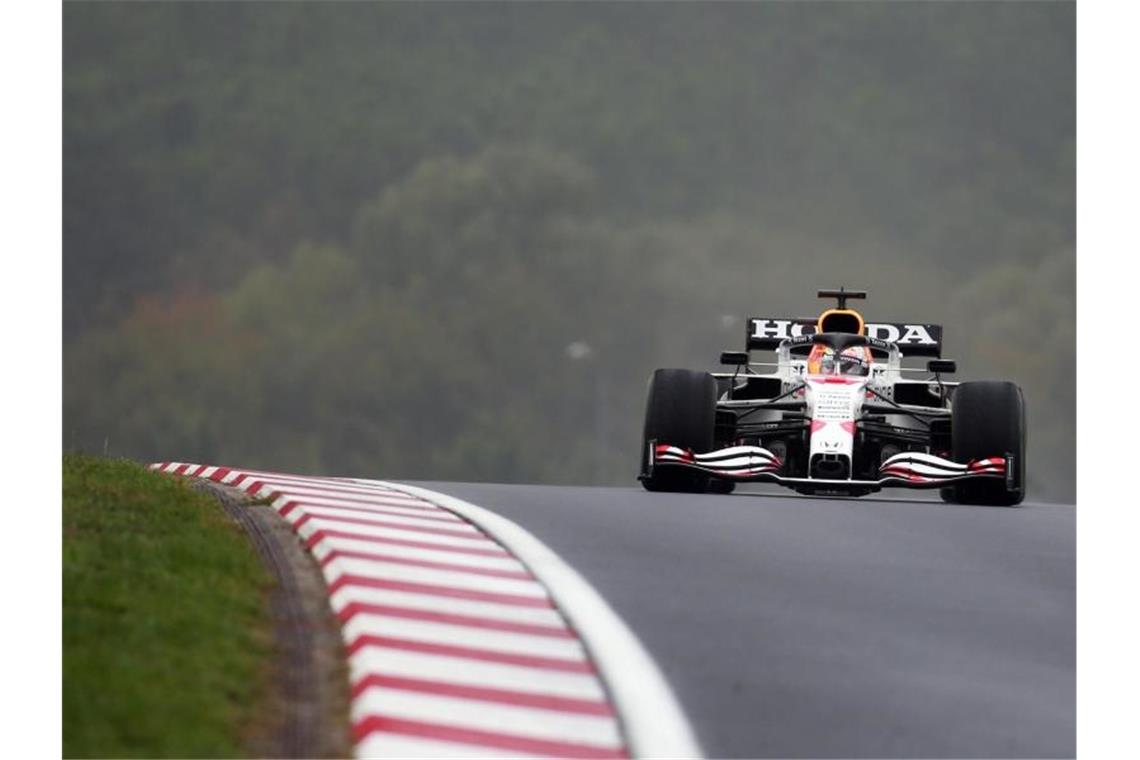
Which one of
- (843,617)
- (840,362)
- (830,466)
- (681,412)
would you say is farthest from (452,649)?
(840,362)

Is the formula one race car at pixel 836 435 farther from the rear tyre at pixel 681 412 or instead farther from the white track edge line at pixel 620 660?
the white track edge line at pixel 620 660

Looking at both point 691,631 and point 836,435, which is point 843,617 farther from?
point 836,435

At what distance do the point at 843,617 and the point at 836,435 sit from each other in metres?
7.66

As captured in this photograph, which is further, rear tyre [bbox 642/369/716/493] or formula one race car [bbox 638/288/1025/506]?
rear tyre [bbox 642/369/716/493]

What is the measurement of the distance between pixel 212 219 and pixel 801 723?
12798cm

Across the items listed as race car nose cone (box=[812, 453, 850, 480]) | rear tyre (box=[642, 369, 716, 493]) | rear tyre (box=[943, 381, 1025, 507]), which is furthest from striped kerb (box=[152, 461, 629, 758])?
rear tyre (box=[943, 381, 1025, 507])

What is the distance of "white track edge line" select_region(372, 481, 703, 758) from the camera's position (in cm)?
823

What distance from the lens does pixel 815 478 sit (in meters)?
18.5

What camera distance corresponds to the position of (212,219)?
13425 centimetres

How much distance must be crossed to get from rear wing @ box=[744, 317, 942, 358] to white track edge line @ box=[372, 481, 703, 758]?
871 cm


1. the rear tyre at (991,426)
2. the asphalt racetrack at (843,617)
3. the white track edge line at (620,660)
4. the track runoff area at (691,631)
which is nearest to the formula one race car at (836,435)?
the rear tyre at (991,426)

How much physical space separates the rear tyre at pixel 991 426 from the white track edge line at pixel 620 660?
6088 millimetres

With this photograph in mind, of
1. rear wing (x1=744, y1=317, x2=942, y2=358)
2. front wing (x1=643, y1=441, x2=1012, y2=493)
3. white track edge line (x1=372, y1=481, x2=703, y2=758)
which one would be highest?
rear wing (x1=744, y1=317, x2=942, y2=358)

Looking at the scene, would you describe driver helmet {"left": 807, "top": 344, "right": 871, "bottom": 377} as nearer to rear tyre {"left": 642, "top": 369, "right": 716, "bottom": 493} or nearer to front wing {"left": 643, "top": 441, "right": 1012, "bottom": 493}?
front wing {"left": 643, "top": 441, "right": 1012, "bottom": 493}
